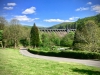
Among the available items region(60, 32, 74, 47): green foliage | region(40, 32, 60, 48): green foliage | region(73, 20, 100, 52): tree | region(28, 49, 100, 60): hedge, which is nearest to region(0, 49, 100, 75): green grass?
region(28, 49, 100, 60): hedge

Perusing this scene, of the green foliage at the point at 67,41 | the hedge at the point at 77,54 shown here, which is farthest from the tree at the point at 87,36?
the green foliage at the point at 67,41

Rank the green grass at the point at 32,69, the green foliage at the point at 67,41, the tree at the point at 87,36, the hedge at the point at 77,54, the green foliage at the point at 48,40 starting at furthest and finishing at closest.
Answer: the green foliage at the point at 67,41, the green foliage at the point at 48,40, the tree at the point at 87,36, the hedge at the point at 77,54, the green grass at the point at 32,69

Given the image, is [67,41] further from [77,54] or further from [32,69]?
[32,69]

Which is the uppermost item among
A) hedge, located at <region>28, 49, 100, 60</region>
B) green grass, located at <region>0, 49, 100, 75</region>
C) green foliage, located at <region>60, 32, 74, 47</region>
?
green foliage, located at <region>60, 32, 74, 47</region>

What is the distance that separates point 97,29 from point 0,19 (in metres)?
18.8

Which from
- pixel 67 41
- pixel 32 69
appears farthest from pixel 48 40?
pixel 32 69

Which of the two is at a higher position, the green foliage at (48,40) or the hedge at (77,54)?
the green foliage at (48,40)

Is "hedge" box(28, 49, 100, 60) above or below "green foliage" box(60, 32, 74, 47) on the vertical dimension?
below

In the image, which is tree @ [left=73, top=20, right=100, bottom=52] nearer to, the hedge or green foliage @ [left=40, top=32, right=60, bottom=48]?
the hedge

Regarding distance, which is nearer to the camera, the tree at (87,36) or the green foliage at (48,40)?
the tree at (87,36)

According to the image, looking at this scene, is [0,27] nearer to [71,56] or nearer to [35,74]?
[35,74]

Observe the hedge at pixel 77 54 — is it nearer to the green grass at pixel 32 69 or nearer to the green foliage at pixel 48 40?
the green foliage at pixel 48 40

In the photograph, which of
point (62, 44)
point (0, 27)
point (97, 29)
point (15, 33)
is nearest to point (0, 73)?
point (0, 27)

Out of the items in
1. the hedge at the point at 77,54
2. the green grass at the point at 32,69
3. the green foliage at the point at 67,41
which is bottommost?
the hedge at the point at 77,54
